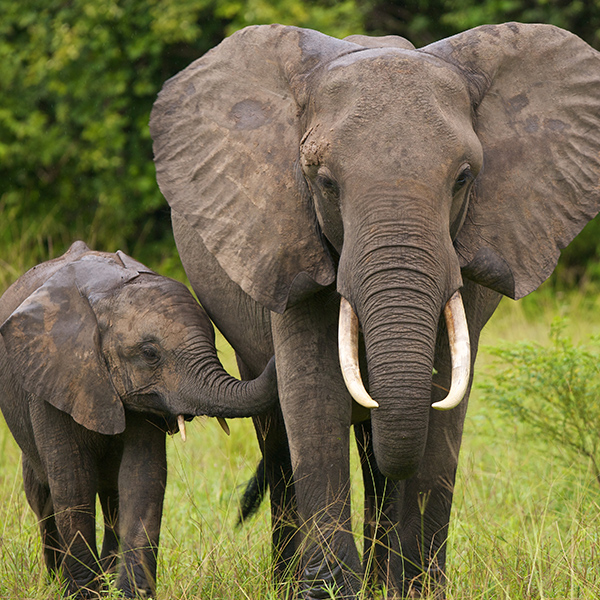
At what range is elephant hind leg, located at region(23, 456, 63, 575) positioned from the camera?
427 cm

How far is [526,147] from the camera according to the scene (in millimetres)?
3459

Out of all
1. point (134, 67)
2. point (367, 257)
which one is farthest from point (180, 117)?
point (134, 67)

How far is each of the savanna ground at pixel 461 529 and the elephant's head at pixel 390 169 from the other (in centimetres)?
86

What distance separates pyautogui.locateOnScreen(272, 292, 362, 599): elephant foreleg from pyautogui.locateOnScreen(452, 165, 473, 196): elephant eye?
0.60 metres

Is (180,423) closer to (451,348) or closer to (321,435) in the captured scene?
(321,435)

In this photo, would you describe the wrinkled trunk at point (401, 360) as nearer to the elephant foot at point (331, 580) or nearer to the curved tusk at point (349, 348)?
the curved tusk at point (349, 348)

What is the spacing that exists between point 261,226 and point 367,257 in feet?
1.71

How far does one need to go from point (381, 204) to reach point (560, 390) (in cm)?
283

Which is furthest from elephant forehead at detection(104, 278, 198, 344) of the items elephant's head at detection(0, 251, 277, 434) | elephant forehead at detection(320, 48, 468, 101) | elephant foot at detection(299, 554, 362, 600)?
elephant forehead at detection(320, 48, 468, 101)

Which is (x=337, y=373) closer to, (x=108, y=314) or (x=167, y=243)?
(x=108, y=314)

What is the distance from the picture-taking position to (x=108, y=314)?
3822 millimetres

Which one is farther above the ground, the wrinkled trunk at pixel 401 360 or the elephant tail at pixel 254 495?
the wrinkled trunk at pixel 401 360

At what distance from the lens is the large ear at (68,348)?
378 centimetres

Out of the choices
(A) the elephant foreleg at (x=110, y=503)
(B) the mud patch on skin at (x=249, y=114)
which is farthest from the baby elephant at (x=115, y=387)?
(B) the mud patch on skin at (x=249, y=114)
